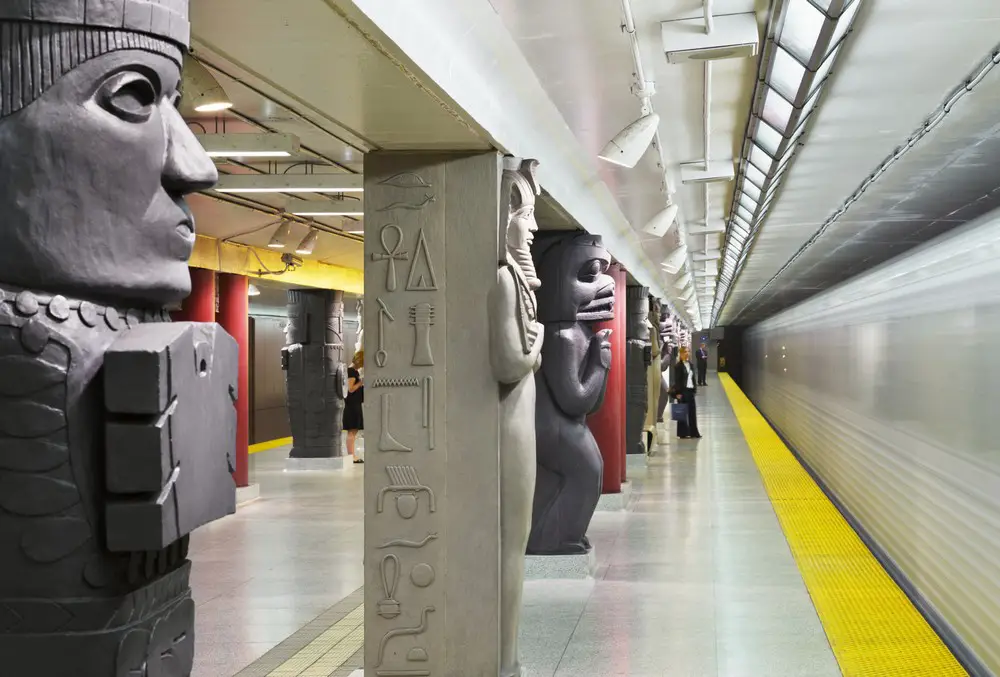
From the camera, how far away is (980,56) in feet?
18.8

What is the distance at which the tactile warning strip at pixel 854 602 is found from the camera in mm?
5922

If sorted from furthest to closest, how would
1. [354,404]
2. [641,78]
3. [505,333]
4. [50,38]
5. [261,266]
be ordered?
[354,404] → [261,266] → [641,78] → [505,333] → [50,38]

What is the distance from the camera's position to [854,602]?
745cm

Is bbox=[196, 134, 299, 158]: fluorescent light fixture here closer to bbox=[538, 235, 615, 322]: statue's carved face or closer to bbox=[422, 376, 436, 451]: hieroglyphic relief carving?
bbox=[538, 235, 615, 322]: statue's carved face

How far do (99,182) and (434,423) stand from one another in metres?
3.11

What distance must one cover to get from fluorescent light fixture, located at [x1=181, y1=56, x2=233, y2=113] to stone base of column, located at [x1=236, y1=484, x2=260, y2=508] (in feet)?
24.6

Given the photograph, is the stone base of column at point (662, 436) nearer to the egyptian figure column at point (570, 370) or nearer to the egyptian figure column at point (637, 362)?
the egyptian figure column at point (637, 362)

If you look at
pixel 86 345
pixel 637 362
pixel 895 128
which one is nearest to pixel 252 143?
pixel 895 128

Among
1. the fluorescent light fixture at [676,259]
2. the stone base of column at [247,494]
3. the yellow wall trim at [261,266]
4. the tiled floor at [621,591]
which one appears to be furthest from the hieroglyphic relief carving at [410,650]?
the fluorescent light fixture at [676,259]


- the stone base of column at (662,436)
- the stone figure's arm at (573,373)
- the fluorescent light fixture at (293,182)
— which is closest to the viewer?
the stone figure's arm at (573,373)

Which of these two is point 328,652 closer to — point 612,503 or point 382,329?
point 382,329

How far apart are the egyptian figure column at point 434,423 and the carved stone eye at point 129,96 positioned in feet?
9.66

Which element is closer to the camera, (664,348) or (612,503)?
(612,503)

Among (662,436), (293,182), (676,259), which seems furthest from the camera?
(662,436)
